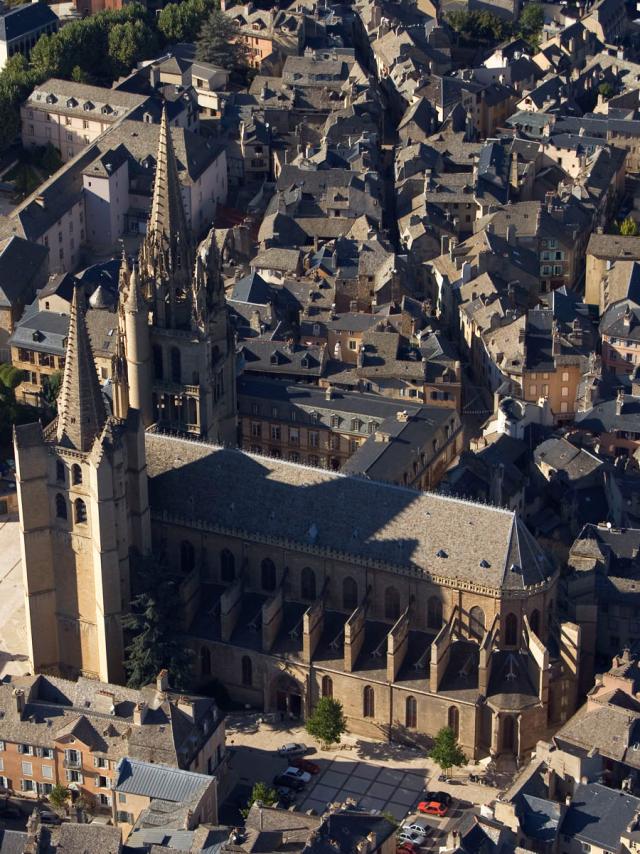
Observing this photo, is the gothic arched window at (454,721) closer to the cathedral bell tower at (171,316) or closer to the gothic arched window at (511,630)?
the gothic arched window at (511,630)

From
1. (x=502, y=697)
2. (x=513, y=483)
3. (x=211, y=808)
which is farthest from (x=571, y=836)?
(x=513, y=483)

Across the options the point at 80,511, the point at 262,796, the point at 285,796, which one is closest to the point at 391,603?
the point at 285,796

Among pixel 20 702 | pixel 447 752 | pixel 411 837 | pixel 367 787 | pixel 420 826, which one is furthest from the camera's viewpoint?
pixel 367 787

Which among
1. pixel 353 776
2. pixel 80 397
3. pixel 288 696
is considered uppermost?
pixel 80 397

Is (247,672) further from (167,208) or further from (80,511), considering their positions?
(167,208)

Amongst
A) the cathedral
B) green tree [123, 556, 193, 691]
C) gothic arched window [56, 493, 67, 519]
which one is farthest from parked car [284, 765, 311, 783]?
gothic arched window [56, 493, 67, 519]

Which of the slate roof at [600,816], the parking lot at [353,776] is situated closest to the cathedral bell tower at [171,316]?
the parking lot at [353,776]
